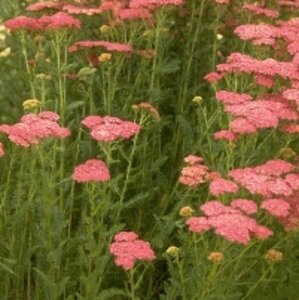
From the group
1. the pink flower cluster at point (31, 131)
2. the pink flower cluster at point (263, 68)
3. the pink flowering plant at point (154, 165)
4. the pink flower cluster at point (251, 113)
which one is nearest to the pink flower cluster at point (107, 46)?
the pink flowering plant at point (154, 165)

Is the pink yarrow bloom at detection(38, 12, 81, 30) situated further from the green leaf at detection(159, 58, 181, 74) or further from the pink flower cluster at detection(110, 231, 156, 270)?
the pink flower cluster at detection(110, 231, 156, 270)

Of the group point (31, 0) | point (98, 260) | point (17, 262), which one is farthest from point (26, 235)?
point (31, 0)

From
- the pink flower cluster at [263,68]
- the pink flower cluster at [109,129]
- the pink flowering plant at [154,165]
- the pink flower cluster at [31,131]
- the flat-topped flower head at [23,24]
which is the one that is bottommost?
the pink flowering plant at [154,165]

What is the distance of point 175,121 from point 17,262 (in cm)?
170

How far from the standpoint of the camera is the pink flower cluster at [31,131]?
3.06 metres

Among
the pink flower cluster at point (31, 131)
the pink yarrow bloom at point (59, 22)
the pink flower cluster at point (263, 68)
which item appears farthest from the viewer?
the pink yarrow bloom at point (59, 22)

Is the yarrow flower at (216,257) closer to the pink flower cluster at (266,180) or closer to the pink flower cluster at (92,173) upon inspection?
the pink flower cluster at (266,180)

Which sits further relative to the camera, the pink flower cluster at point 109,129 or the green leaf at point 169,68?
the green leaf at point 169,68

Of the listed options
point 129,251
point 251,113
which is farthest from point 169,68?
point 129,251

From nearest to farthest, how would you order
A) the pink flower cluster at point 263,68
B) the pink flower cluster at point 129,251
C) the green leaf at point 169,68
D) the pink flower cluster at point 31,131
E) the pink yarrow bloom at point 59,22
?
1. the pink flower cluster at point 129,251
2. the pink flower cluster at point 31,131
3. the pink flower cluster at point 263,68
4. the pink yarrow bloom at point 59,22
5. the green leaf at point 169,68

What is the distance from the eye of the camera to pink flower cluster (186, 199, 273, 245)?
8.73ft

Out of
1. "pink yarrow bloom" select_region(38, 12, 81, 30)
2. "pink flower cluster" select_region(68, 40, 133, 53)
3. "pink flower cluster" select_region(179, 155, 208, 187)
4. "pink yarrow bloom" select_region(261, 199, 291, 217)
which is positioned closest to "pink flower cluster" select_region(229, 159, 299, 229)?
"pink yarrow bloom" select_region(261, 199, 291, 217)

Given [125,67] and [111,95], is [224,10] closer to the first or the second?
[125,67]

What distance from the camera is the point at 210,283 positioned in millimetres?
2869
